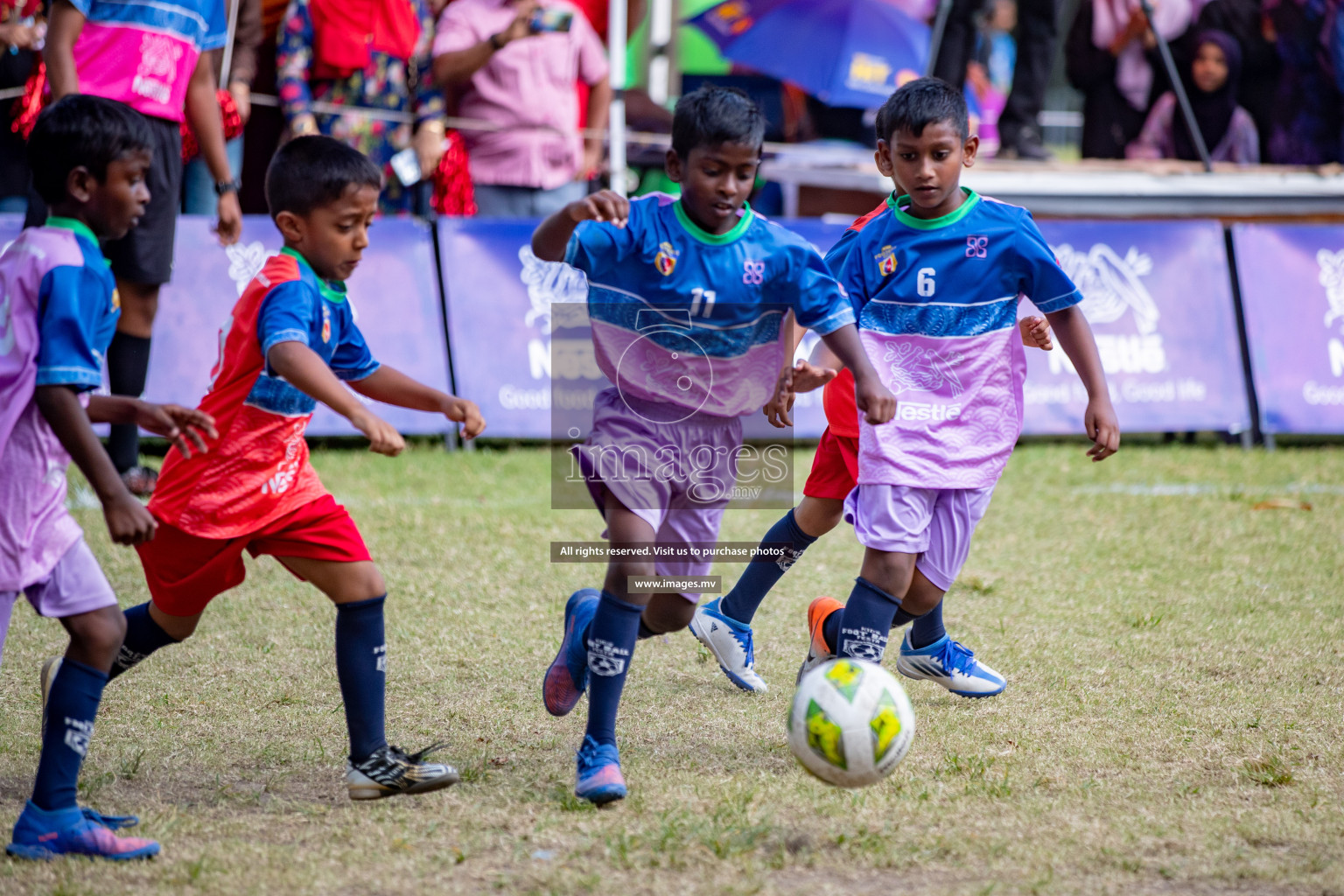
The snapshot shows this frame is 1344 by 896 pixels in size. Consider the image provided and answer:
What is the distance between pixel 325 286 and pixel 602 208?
0.72 metres

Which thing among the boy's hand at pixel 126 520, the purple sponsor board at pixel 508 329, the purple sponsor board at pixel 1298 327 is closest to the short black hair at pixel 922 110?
the boy's hand at pixel 126 520

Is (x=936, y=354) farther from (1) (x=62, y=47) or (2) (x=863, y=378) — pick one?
(1) (x=62, y=47)

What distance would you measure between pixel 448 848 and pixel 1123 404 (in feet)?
21.1

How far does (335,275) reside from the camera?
339 centimetres

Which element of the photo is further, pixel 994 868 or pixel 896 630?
pixel 896 630

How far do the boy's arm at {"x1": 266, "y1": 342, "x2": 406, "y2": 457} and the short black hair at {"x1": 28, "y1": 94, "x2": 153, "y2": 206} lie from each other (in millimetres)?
536

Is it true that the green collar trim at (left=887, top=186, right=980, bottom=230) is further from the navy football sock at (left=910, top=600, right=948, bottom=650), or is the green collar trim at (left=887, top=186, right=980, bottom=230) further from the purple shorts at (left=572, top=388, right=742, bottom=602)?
the navy football sock at (left=910, top=600, right=948, bottom=650)

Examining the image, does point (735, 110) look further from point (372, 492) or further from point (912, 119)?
point (372, 492)

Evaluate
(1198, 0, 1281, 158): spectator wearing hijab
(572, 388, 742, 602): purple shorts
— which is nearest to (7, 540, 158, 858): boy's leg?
(572, 388, 742, 602): purple shorts

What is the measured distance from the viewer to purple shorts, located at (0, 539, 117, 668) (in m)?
2.91

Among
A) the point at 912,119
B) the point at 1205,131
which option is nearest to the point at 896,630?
the point at 912,119

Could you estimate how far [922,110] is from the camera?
3.74m

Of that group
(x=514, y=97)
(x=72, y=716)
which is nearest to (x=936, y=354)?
(x=72, y=716)

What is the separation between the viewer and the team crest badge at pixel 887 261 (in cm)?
384
